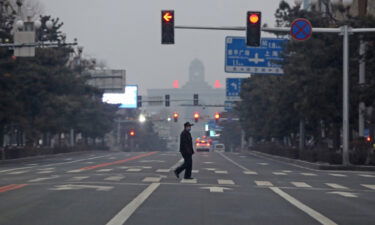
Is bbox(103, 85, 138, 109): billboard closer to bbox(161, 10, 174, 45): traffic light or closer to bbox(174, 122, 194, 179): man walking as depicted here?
bbox(161, 10, 174, 45): traffic light

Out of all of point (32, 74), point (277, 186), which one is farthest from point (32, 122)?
point (277, 186)

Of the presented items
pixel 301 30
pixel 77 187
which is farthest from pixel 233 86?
pixel 77 187

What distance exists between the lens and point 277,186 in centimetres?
2386

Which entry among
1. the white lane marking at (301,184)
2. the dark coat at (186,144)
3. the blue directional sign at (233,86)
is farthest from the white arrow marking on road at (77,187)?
the blue directional sign at (233,86)

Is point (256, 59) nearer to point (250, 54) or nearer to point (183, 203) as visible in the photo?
point (250, 54)

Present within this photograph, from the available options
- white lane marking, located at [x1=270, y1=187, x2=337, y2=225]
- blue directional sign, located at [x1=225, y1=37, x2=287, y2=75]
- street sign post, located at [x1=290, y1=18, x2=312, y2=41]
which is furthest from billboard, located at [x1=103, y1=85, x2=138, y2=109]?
white lane marking, located at [x1=270, y1=187, x2=337, y2=225]

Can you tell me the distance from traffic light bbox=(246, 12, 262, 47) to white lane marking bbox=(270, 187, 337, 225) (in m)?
10.1

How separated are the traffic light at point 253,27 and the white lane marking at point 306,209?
10084 mm

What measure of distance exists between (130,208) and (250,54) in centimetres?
4156

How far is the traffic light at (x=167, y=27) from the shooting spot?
30625mm

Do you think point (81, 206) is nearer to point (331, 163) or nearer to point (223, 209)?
point (223, 209)

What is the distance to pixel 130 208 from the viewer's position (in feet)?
50.2

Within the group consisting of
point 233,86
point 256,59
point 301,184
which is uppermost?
point 256,59

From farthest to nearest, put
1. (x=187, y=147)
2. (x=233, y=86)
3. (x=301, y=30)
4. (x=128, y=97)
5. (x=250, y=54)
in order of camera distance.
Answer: (x=128, y=97) < (x=233, y=86) < (x=250, y=54) < (x=301, y=30) < (x=187, y=147)
